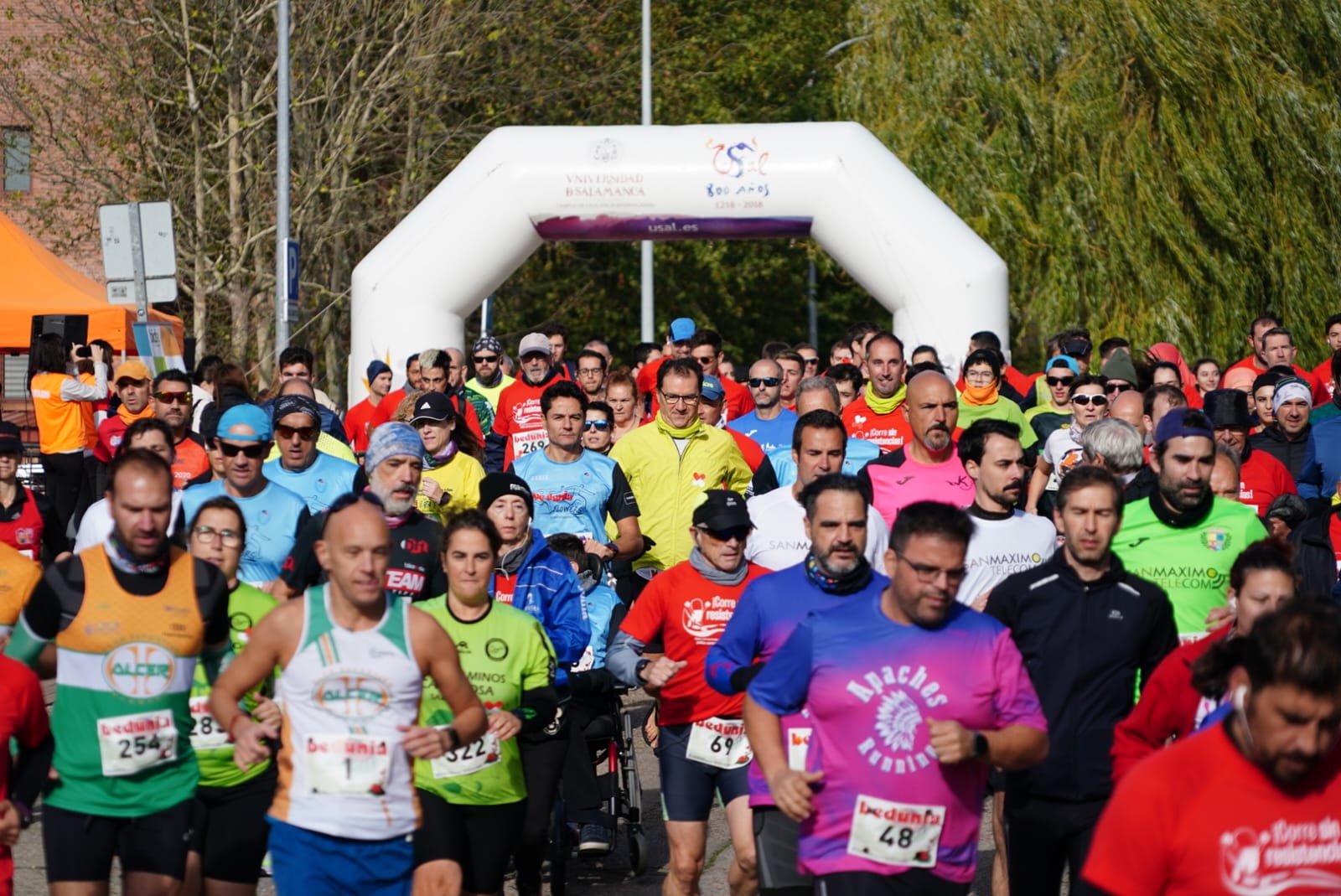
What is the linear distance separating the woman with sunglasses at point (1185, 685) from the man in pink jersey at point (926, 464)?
8.48 ft

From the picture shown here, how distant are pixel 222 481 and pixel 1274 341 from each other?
8328mm

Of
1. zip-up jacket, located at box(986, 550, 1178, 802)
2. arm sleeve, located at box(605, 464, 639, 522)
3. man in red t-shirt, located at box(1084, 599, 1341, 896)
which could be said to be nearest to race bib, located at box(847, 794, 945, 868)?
zip-up jacket, located at box(986, 550, 1178, 802)

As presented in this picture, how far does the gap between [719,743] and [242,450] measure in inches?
80.7

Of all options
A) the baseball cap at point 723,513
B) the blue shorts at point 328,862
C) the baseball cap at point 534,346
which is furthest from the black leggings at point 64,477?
the blue shorts at point 328,862

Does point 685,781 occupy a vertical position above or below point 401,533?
below

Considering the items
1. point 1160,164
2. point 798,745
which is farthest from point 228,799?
point 1160,164

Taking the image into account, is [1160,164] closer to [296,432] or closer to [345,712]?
[296,432]

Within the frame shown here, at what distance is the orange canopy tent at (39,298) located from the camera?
19797 millimetres

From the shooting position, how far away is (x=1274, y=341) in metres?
13.6

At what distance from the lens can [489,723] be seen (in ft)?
20.3

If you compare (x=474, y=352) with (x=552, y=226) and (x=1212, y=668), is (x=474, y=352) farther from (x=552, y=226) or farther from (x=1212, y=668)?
(x=1212, y=668)

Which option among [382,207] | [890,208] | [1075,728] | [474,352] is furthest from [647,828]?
[382,207]

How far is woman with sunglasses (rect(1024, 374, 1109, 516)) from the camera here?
406 inches

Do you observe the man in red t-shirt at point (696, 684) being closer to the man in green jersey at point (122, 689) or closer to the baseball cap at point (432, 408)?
the man in green jersey at point (122, 689)
